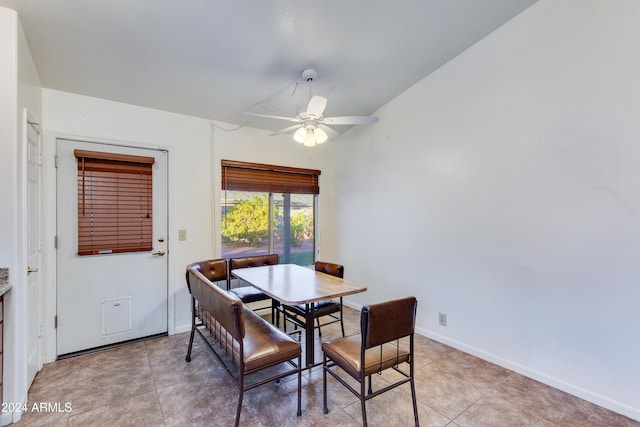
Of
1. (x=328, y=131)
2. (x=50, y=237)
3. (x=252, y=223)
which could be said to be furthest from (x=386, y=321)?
(x=50, y=237)

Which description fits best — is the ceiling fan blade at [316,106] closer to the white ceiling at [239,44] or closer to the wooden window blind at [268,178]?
the white ceiling at [239,44]

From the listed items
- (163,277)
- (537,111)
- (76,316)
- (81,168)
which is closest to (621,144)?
(537,111)

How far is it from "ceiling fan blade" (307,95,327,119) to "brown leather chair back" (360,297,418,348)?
1.51 meters

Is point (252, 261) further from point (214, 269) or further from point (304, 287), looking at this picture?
point (304, 287)

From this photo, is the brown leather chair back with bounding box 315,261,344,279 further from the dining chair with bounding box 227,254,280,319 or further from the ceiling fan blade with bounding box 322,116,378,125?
the ceiling fan blade with bounding box 322,116,378,125

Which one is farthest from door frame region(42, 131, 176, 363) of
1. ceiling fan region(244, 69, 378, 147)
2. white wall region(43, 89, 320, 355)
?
ceiling fan region(244, 69, 378, 147)

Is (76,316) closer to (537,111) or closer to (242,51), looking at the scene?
(242,51)

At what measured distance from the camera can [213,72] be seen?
8.71 feet

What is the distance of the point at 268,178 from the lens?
12.9 feet

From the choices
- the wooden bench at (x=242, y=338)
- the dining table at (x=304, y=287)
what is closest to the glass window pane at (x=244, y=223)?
the dining table at (x=304, y=287)

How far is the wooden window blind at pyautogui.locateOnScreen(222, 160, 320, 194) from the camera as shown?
362cm

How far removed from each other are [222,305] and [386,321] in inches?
40.1

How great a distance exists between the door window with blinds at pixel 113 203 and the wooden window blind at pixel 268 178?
874mm

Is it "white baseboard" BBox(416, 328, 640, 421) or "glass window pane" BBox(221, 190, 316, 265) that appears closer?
"white baseboard" BBox(416, 328, 640, 421)
